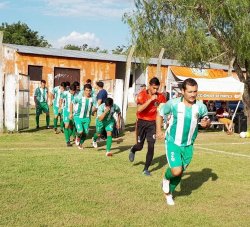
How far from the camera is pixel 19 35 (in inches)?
2633

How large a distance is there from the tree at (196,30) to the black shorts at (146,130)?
9696 millimetres

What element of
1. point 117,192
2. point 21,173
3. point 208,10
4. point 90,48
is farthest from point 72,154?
point 90,48

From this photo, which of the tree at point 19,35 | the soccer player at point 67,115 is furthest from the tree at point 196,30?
the tree at point 19,35

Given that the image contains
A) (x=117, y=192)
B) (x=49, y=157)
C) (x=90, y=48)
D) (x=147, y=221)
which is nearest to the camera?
(x=147, y=221)

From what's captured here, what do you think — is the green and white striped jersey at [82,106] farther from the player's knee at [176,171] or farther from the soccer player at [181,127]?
the player's knee at [176,171]

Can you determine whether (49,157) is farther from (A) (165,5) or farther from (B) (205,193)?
(A) (165,5)

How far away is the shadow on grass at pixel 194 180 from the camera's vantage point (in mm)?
7871

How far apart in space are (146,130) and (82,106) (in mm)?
2954

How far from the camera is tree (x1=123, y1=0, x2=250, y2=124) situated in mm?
17969

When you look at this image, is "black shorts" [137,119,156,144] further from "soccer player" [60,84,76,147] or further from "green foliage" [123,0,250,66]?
"green foliage" [123,0,250,66]

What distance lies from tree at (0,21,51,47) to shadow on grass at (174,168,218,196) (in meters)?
59.6

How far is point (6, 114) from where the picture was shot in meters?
15.7

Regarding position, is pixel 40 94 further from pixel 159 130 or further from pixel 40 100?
pixel 159 130

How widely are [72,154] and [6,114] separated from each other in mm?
5371
